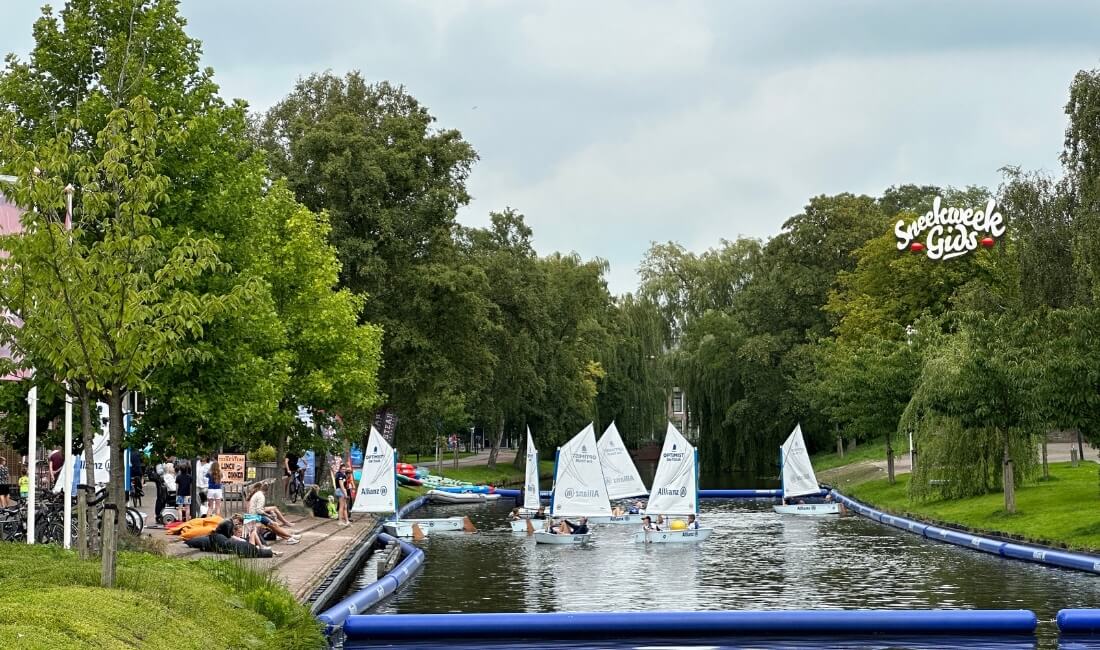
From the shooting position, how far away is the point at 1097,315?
29562 millimetres

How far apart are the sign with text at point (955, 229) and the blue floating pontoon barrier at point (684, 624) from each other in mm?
49321

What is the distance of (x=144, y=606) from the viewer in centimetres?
1495

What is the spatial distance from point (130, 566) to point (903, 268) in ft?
181

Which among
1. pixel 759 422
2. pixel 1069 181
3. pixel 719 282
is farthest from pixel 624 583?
pixel 719 282

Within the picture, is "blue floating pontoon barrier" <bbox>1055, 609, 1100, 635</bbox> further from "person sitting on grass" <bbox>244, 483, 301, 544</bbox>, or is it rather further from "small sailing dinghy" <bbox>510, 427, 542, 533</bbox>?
"small sailing dinghy" <bbox>510, 427, 542, 533</bbox>

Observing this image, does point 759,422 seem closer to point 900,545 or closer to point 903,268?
point 903,268

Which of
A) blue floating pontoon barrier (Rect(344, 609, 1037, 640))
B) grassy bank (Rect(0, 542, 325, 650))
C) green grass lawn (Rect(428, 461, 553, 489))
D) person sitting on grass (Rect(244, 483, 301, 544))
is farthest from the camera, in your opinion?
green grass lawn (Rect(428, 461, 553, 489))

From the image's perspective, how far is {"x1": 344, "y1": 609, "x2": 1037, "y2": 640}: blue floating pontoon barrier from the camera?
2075cm

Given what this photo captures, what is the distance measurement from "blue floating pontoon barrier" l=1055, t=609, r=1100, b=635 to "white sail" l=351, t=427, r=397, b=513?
26.1 m

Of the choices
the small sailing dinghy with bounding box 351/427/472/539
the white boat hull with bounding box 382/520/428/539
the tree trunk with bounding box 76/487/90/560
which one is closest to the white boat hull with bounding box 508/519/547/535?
the small sailing dinghy with bounding box 351/427/472/539

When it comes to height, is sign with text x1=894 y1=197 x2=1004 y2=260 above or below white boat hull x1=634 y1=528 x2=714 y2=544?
above

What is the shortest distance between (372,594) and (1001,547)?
16350 mm

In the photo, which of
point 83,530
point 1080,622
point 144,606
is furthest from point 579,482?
point 144,606

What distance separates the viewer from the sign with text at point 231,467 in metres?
34.3
